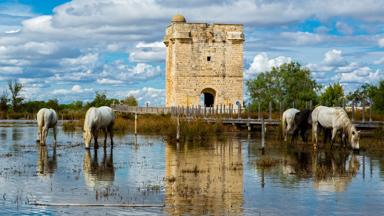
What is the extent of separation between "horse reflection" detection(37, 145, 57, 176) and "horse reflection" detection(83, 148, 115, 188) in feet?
2.82

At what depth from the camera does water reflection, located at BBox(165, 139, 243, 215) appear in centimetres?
1302

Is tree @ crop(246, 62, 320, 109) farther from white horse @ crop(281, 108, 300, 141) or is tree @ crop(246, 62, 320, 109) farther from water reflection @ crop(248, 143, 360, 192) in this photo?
water reflection @ crop(248, 143, 360, 192)

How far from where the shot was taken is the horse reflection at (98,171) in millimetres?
16438

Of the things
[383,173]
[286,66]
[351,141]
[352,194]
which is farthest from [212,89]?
[352,194]

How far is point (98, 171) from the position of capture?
61.9ft

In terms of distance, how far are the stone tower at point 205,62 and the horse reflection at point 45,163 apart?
113 feet

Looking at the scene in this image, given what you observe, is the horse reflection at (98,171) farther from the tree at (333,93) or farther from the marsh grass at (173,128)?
the tree at (333,93)

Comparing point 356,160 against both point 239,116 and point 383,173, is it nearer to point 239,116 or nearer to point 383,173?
point 383,173

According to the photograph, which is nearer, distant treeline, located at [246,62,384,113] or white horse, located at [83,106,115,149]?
white horse, located at [83,106,115,149]

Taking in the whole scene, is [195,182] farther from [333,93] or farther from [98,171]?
[333,93]

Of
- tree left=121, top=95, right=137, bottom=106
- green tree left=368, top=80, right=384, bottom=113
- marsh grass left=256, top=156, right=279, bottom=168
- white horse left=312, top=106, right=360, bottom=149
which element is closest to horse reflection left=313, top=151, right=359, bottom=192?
white horse left=312, top=106, right=360, bottom=149

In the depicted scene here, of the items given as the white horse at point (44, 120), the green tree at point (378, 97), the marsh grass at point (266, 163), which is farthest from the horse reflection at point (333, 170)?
the green tree at point (378, 97)

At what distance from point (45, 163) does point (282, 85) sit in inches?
1670

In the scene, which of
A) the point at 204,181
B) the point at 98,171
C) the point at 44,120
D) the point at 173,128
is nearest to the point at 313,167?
the point at 204,181
